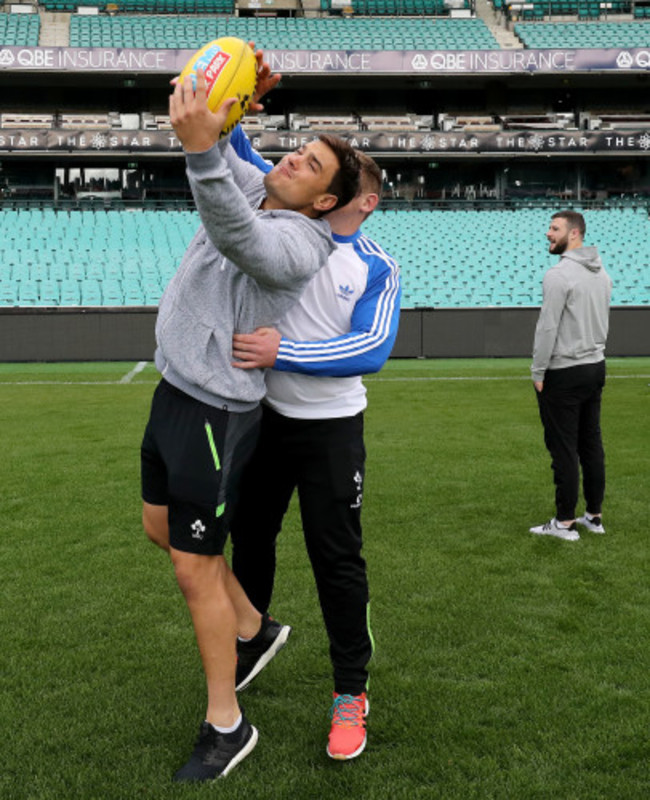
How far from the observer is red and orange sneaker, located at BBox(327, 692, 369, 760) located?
273 cm

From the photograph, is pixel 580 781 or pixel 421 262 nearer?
pixel 580 781

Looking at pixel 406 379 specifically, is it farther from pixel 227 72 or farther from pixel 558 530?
pixel 227 72

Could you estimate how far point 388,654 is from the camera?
360cm

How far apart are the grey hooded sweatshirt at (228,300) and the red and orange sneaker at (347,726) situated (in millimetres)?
1049

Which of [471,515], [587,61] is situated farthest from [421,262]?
[471,515]

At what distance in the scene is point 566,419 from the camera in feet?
17.8

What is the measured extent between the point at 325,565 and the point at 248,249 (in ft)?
3.87

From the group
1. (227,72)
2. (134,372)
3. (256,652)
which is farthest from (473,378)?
(227,72)

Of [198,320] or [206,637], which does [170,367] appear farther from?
[206,637]

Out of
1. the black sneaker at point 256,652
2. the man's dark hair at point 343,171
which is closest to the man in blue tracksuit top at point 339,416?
the man's dark hair at point 343,171

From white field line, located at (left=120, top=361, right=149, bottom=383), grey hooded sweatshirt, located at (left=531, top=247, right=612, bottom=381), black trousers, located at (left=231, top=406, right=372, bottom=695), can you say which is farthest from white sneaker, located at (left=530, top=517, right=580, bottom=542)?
white field line, located at (left=120, top=361, right=149, bottom=383)

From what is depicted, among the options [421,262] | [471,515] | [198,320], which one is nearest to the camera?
[198,320]

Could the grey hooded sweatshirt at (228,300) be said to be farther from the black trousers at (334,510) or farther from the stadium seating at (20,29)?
the stadium seating at (20,29)

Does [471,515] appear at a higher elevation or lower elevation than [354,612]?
lower
